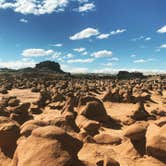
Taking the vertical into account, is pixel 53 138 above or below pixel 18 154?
above

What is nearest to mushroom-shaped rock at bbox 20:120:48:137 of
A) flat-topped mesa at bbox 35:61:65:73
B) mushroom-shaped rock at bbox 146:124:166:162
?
mushroom-shaped rock at bbox 146:124:166:162

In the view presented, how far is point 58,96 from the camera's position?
31.3 m

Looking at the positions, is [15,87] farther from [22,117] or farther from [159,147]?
[159,147]

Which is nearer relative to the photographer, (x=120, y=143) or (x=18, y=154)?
(x=18, y=154)

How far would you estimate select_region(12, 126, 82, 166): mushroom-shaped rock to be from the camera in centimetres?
851

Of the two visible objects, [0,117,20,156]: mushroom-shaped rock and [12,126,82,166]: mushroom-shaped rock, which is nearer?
[12,126,82,166]: mushroom-shaped rock

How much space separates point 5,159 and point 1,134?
1.10m

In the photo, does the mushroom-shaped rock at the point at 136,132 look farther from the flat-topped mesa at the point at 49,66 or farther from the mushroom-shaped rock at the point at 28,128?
the flat-topped mesa at the point at 49,66

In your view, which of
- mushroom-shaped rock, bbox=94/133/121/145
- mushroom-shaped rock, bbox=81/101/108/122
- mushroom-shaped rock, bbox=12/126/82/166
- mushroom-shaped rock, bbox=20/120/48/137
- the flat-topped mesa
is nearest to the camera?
mushroom-shaped rock, bbox=12/126/82/166

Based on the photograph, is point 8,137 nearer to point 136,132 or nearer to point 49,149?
point 49,149

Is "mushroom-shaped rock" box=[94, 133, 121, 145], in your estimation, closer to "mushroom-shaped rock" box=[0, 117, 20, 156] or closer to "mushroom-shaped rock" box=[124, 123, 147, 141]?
"mushroom-shaped rock" box=[124, 123, 147, 141]

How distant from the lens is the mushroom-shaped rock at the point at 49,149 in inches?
335

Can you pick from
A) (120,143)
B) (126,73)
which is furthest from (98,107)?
(126,73)

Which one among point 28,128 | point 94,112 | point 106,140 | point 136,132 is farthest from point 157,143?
point 94,112
